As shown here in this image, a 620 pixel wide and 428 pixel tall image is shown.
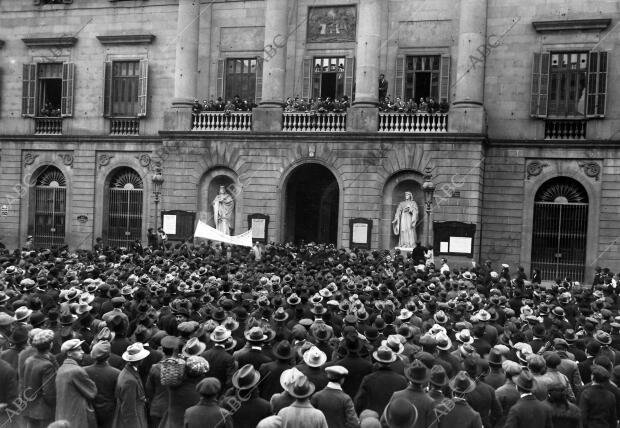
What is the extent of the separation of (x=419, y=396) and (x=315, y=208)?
27.2 metres

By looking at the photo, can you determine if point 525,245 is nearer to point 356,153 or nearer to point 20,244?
point 356,153

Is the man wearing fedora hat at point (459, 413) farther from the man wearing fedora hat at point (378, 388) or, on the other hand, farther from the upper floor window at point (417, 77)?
the upper floor window at point (417, 77)

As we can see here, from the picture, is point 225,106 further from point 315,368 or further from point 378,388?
point 378,388

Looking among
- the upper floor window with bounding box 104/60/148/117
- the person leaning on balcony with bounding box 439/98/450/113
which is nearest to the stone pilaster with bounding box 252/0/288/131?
the person leaning on balcony with bounding box 439/98/450/113

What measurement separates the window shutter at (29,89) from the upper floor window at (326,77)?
555 inches

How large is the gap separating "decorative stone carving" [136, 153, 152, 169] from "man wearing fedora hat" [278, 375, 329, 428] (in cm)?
2972

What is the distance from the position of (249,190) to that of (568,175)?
13329 mm

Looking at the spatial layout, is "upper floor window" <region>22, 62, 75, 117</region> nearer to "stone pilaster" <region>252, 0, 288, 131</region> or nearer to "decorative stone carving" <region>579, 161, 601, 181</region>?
"stone pilaster" <region>252, 0, 288, 131</region>

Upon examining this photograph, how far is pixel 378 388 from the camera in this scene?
361 inches

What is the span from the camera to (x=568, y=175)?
30609 mm

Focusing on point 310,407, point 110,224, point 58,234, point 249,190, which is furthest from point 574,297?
point 58,234

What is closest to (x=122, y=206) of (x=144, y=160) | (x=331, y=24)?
(x=144, y=160)

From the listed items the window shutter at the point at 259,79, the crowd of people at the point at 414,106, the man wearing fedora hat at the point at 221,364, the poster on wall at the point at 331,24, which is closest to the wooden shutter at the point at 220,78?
the window shutter at the point at 259,79

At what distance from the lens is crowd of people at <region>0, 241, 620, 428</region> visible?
821 centimetres
